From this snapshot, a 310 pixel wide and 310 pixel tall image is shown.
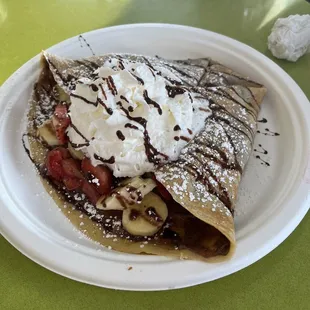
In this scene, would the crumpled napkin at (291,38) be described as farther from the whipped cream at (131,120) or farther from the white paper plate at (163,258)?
the whipped cream at (131,120)

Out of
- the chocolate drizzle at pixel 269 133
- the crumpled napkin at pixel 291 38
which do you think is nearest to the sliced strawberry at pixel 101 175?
the chocolate drizzle at pixel 269 133

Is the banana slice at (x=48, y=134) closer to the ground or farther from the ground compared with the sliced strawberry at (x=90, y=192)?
farther from the ground

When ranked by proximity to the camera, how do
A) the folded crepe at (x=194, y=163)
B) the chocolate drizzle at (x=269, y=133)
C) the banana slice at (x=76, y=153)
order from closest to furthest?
the folded crepe at (x=194, y=163)
the banana slice at (x=76, y=153)
the chocolate drizzle at (x=269, y=133)

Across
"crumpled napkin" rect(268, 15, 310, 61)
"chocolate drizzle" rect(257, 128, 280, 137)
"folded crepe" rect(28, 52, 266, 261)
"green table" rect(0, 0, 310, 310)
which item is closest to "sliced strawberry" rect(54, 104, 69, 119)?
"folded crepe" rect(28, 52, 266, 261)

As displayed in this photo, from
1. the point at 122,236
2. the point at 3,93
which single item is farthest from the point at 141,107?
the point at 3,93

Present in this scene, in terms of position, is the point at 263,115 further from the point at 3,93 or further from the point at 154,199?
the point at 3,93

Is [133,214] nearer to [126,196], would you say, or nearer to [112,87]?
[126,196]

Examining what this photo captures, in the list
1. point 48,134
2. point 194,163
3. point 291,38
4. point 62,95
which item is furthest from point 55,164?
point 291,38

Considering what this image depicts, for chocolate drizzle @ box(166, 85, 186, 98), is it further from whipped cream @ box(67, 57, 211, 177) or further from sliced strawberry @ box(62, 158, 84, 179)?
sliced strawberry @ box(62, 158, 84, 179)
